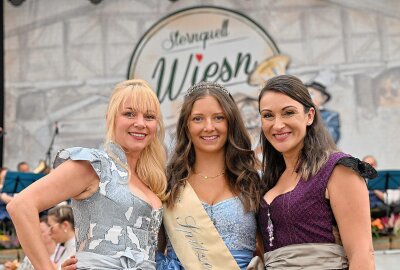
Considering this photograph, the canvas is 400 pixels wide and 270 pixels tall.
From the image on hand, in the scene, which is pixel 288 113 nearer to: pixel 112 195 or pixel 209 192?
pixel 209 192

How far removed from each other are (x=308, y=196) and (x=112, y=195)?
638mm

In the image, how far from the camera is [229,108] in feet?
9.53

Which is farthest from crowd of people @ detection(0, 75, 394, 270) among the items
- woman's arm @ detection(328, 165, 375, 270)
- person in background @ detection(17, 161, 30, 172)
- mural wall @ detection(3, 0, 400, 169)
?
mural wall @ detection(3, 0, 400, 169)

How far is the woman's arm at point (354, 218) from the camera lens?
2383 mm

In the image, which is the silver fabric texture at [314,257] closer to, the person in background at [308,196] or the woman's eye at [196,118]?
the person in background at [308,196]

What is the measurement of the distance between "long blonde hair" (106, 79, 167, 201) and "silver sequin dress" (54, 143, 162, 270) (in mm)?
128

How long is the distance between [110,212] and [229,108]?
2.21 feet

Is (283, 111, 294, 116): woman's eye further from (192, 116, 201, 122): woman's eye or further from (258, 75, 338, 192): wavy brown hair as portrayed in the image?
(192, 116, 201, 122): woman's eye

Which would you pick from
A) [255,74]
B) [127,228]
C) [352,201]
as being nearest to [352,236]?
[352,201]

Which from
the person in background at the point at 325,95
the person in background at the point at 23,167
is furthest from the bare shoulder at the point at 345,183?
the person in background at the point at 325,95

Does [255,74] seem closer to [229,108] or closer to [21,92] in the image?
[21,92]

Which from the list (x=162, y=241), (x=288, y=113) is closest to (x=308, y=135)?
(x=288, y=113)

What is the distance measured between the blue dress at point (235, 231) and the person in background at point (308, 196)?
8 centimetres

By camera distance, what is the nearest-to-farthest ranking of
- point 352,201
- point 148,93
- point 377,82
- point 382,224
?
point 352,201, point 148,93, point 382,224, point 377,82
